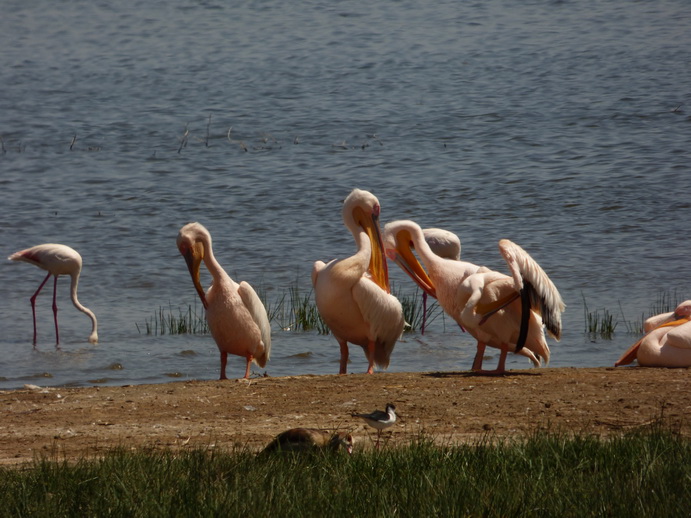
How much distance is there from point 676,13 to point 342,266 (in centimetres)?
2292

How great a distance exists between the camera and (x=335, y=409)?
644cm

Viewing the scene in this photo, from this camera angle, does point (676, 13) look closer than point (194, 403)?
No

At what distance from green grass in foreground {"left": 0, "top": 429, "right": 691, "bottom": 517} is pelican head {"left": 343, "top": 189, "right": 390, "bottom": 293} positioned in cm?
365

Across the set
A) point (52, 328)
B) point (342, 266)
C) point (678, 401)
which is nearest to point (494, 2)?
point (52, 328)

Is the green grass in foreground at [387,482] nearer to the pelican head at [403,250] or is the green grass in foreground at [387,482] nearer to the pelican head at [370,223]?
the pelican head at [370,223]

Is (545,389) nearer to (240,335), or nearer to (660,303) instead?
(240,335)

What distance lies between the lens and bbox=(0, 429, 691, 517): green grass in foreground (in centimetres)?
412

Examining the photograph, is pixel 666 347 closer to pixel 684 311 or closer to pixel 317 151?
pixel 684 311

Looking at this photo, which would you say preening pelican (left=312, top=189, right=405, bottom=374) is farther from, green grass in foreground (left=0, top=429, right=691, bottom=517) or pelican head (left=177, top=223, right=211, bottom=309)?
green grass in foreground (left=0, top=429, right=691, bottom=517)

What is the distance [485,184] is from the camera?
56.7 ft

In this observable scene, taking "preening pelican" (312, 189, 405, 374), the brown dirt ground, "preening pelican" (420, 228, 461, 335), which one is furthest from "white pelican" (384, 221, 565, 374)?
"preening pelican" (420, 228, 461, 335)

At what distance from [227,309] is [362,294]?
1.08 metres

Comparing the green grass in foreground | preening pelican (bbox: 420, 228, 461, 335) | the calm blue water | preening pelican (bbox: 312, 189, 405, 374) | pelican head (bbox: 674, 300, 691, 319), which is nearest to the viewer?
the green grass in foreground

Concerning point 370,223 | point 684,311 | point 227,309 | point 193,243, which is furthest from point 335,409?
point 684,311
